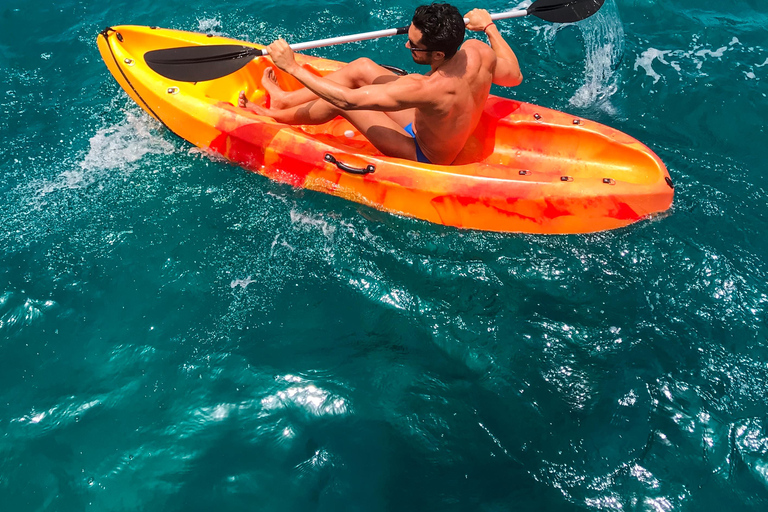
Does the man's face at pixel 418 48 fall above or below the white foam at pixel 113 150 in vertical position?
above

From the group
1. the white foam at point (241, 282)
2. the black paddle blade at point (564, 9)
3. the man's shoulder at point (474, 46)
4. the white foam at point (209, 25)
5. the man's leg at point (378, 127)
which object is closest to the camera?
the man's shoulder at point (474, 46)

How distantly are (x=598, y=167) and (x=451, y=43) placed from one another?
1.72 meters

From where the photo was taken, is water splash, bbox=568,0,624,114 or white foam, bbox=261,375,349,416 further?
water splash, bbox=568,0,624,114

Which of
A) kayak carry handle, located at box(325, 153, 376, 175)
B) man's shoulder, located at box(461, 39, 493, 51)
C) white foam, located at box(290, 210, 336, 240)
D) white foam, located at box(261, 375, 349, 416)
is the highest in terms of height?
man's shoulder, located at box(461, 39, 493, 51)

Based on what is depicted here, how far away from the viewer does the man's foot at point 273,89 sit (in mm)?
5043

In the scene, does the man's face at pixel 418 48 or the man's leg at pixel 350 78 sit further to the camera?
the man's leg at pixel 350 78

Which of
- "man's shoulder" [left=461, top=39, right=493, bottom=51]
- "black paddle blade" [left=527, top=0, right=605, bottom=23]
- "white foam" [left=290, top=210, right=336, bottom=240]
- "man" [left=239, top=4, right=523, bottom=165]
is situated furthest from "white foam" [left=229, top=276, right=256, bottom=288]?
"black paddle blade" [left=527, top=0, right=605, bottom=23]

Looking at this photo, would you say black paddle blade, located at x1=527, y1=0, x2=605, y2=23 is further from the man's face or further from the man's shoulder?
the man's face

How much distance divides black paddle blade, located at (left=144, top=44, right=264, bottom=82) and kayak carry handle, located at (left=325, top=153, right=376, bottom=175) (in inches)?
42.8

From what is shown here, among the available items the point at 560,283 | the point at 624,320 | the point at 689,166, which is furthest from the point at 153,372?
the point at 689,166

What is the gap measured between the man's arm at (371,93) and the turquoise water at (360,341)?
966 mm

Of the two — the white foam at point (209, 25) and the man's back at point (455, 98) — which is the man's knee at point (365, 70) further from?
the white foam at point (209, 25)

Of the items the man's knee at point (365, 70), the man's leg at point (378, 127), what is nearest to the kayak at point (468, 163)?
the man's leg at point (378, 127)

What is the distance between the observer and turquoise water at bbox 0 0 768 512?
11.1 ft
